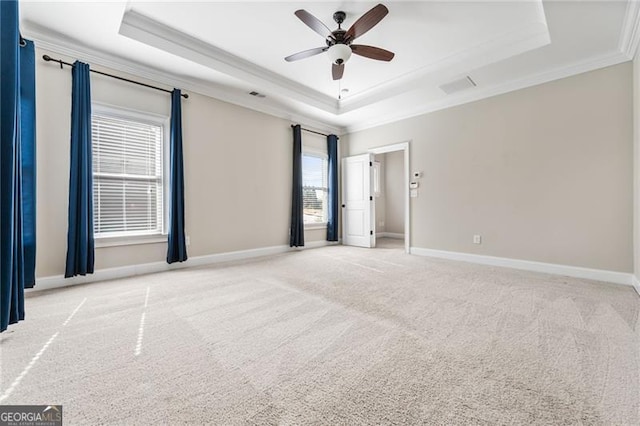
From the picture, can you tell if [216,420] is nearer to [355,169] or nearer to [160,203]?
[160,203]

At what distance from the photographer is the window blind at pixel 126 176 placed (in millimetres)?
3348

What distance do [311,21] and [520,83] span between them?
3.27 m

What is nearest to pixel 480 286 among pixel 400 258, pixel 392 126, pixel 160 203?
pixel 400 258

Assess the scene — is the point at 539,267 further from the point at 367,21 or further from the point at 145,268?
the point at 145,268

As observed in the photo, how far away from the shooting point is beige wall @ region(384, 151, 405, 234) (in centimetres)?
775

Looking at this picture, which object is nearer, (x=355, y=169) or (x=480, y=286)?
(x=480, y=286)

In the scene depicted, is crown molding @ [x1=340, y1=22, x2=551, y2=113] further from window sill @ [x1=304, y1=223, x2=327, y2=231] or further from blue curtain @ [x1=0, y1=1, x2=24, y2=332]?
blue curtain @ [x1=0, y1=1, x2=24, y2=332]

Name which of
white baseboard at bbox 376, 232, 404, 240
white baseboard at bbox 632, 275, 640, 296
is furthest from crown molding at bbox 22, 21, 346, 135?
white baseboard at bbox 632, 275, 640, 296

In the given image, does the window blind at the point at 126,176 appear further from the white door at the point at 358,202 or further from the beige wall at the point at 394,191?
the beige wall at the point at 394,191

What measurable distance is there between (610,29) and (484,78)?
1.25 metres

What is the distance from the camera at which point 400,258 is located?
473cm

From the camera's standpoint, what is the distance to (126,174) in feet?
11.6

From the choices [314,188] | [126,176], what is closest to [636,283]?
[314,188]

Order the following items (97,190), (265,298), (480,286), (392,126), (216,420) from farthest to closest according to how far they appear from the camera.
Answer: (392,126) < (97,190) < (480,286) < (265,298) < (216,420)
